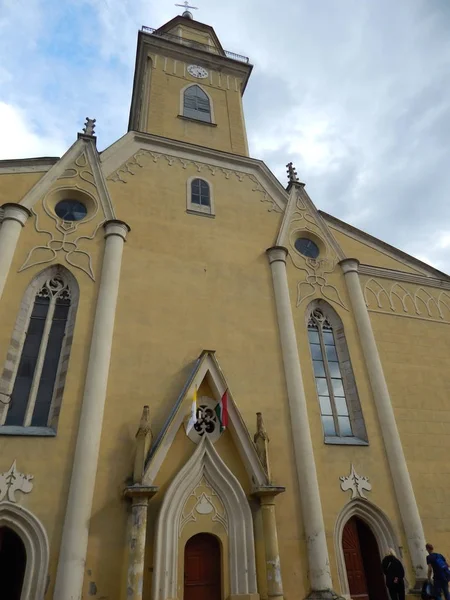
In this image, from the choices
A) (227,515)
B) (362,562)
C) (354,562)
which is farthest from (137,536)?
(362,562)

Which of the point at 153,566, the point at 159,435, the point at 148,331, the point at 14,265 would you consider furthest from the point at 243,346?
the point at 14,265

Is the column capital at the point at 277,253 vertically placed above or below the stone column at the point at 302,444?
above

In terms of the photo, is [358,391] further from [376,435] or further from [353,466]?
[353,466]

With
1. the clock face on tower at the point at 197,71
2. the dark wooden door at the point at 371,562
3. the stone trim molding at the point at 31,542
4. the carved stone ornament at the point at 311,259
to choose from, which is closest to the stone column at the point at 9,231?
the stone trim molding at the point at 31,542

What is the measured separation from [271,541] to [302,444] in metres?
2.47

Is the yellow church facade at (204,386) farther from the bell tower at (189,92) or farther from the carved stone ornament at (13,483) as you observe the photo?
the bell tower at (189,92)

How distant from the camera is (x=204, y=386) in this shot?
11234mm

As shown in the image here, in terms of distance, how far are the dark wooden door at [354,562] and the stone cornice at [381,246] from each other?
32.3ft

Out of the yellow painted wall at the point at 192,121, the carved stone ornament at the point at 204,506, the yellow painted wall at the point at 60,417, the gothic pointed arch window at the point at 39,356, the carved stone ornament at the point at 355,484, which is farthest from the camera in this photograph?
the yellow painted wall at the point at 192,121

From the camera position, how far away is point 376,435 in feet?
39.8

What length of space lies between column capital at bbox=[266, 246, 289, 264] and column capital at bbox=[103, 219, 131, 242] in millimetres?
4756

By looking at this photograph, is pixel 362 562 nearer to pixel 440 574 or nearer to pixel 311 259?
pixel 440 574

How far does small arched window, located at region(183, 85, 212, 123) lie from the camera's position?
1900 cm

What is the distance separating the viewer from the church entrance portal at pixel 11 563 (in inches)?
332
